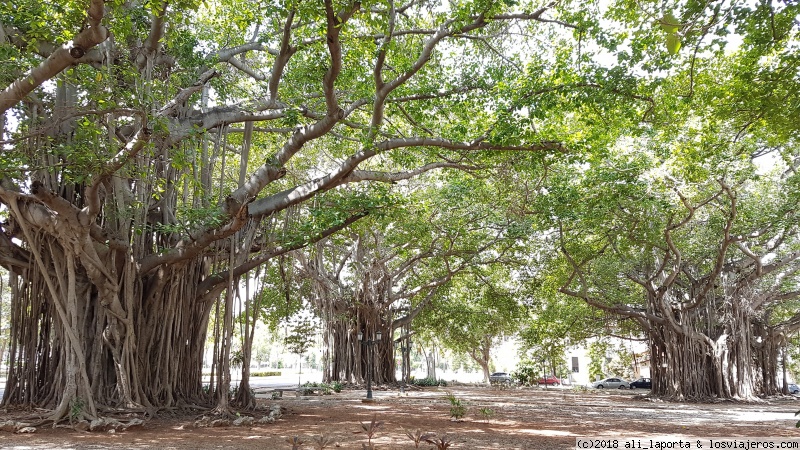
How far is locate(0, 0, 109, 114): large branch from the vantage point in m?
3.71

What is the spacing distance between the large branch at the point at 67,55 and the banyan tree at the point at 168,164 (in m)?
1.54

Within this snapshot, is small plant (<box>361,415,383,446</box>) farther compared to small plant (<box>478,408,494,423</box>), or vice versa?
small plant (<box>478,408,494,423</box>)

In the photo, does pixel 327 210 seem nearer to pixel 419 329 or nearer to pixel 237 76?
pixel 237 76

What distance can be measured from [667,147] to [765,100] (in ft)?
16.3

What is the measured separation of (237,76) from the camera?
9.76 meters

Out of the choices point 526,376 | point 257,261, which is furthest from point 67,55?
point 526,376

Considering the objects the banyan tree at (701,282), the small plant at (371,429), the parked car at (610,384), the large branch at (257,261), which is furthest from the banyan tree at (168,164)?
the parked car at (610,384)

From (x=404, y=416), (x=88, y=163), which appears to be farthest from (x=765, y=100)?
(x=88, y=163)

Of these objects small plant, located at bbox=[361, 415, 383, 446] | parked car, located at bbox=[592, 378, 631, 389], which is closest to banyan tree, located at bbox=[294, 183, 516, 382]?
small plant, located at bbox=[361, 415, 383, 446]

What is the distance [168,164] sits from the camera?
785 centimetres

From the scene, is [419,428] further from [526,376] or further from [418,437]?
[526,376]

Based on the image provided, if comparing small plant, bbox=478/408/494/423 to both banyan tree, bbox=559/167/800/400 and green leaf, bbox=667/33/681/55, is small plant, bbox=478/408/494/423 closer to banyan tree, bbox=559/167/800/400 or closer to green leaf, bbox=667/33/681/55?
banyan tree, bbox=559/167/800/400

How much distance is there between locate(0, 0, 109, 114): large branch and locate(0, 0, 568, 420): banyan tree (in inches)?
60.8

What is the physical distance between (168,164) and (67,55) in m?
4.01
